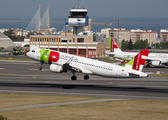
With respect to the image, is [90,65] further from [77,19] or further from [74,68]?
[77,19]

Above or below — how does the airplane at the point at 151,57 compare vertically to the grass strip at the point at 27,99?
above

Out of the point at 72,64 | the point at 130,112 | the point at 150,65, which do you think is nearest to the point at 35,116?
the point at 130,112

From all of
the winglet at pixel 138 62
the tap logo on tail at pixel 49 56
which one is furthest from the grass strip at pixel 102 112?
the tap logo on tail at pixel 49 56

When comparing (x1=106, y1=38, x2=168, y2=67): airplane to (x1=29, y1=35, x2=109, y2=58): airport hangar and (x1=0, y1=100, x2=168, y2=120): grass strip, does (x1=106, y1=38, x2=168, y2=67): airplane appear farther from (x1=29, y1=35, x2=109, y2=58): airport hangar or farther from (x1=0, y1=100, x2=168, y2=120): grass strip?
(x1=0, y1=100, x2=168, y2=120): grass strip

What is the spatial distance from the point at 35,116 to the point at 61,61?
27.2 metres

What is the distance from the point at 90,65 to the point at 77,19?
123290 millimetres

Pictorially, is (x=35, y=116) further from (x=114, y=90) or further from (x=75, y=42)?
(x=75, y=42)

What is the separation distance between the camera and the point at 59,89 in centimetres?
5425

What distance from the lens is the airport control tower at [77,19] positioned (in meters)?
179

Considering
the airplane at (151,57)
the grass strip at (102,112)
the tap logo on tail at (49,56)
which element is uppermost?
the tap logo on tail at (49,56)

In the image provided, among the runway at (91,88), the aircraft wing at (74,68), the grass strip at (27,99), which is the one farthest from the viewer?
the aircraft wing at (74,68)

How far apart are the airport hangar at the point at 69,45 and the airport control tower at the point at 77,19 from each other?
17589mm

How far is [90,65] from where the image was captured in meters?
58.5

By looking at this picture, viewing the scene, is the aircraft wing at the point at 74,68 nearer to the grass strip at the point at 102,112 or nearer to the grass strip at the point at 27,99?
the grass strip at the point at 27,99
